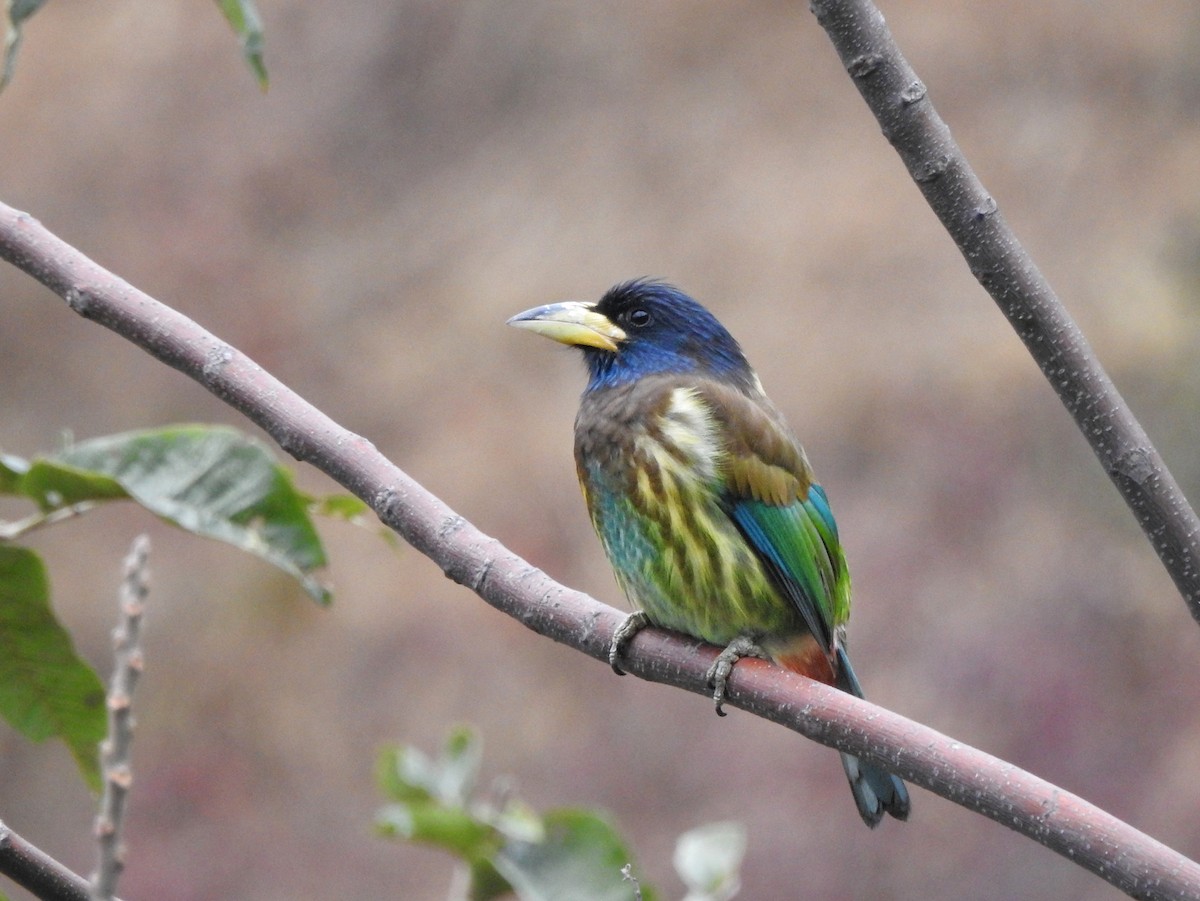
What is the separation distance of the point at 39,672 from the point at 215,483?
296mm

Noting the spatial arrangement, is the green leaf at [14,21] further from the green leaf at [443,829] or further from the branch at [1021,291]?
the green leaf at [443,829]

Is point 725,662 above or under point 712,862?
above

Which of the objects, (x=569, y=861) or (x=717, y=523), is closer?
(x=569, y=861)

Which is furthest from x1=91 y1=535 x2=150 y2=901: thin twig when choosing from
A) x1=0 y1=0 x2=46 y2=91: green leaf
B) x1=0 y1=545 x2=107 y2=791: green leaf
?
x1=0 y1=0 x2=46 y2=91: green leaf

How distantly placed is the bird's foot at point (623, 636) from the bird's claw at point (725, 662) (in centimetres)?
12

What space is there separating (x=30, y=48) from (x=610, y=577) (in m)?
4.92

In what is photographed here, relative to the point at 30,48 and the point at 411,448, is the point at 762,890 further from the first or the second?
the point at 30,48

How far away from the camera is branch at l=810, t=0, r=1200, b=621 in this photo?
1.41 m

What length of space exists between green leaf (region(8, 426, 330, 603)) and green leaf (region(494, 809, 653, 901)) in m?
0.56

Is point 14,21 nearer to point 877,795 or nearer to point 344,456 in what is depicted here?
point 344,456

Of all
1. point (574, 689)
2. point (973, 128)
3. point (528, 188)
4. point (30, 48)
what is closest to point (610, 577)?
point (574, 689)

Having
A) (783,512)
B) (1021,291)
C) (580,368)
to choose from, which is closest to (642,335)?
(783,512)

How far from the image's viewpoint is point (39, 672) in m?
1.61

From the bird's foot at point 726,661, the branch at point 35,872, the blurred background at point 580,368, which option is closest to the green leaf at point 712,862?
the bird's foot at point 726,661
